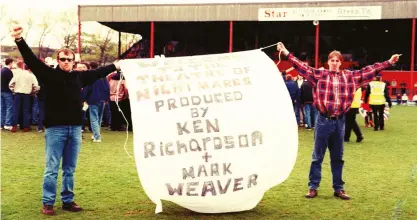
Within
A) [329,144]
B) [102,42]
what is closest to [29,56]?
[329,144]

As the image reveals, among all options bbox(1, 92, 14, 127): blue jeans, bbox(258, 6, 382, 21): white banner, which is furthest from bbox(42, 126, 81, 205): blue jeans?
bbox(258, 6, 382, 21): white banner

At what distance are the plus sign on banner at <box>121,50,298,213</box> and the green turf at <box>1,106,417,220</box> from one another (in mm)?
394

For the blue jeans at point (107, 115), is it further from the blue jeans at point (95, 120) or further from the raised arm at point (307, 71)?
the raised arm at point (307, 71)

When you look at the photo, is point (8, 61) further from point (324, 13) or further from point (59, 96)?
point (324, 13)

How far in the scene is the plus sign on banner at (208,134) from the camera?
5336mm

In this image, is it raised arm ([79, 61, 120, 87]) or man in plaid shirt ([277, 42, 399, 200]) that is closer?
raised arm ([79, 61, 120, 87])

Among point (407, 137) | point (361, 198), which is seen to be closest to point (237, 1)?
point (407, 137)

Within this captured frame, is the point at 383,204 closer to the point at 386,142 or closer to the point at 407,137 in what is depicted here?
the point at 386,142

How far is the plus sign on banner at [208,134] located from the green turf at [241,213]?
1.29 ft

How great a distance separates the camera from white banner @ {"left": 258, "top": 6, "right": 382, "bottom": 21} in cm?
2456

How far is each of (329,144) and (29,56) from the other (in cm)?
346

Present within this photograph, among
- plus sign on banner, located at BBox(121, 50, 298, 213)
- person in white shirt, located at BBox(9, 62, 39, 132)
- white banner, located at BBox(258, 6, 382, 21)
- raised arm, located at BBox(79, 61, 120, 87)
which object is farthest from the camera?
white banner, located at BBox(258, 6, 382, 21)

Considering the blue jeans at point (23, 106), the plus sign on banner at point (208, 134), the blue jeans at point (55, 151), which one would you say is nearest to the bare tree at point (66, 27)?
the blue jeans at point (23, 106)

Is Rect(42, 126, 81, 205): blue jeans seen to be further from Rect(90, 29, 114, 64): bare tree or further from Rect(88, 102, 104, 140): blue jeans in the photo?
Rect(90, 29, 114, 64): bare tree
